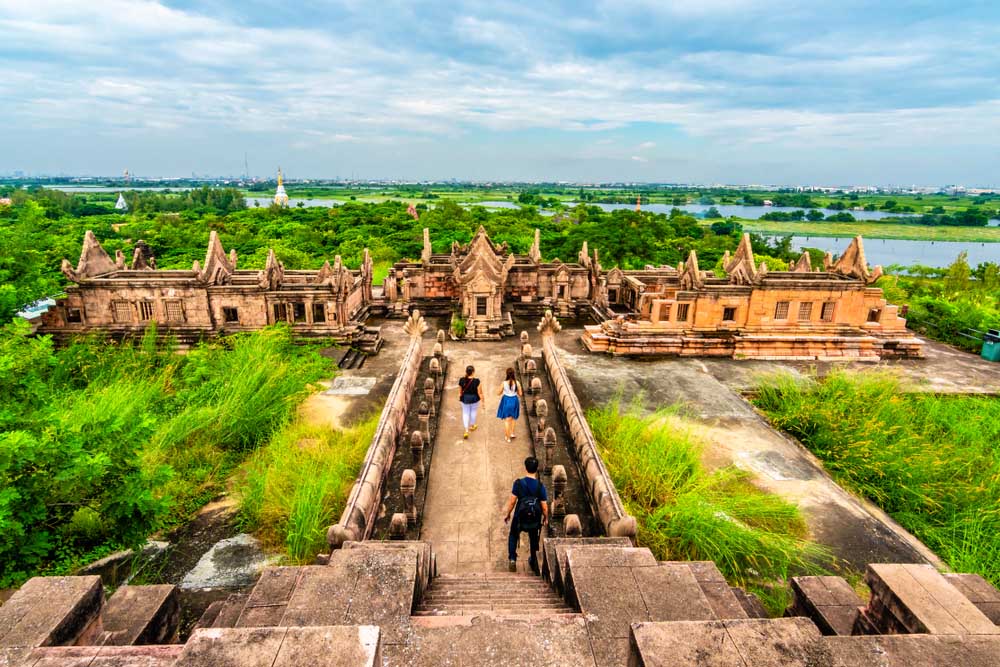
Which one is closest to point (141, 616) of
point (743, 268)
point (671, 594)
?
point (671, 594)

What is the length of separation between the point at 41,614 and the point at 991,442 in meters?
23.6

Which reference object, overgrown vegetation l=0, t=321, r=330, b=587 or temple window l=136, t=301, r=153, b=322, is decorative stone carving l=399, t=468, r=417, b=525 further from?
temple window l=136, t=301, r=153, b=322

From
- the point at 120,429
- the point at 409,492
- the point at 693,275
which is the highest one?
the point at 693,275

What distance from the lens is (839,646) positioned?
5.05 metres

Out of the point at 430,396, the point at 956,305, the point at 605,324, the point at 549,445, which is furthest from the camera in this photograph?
the point at 956,305

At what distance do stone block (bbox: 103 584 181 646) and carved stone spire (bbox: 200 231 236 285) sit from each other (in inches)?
888

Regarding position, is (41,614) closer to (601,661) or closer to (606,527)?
(601,661)

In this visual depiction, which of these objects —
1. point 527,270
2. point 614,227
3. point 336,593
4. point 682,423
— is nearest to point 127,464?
point 336,593

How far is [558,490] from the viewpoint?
1132 centimetres

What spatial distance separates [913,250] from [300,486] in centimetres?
13397

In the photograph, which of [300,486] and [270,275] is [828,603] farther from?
[270,275]

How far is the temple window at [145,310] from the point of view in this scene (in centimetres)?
2639

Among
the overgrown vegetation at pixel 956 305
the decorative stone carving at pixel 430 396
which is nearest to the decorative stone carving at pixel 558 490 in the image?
the decorative stone carving at pixel 430 396

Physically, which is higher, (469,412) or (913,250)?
(469,412)
